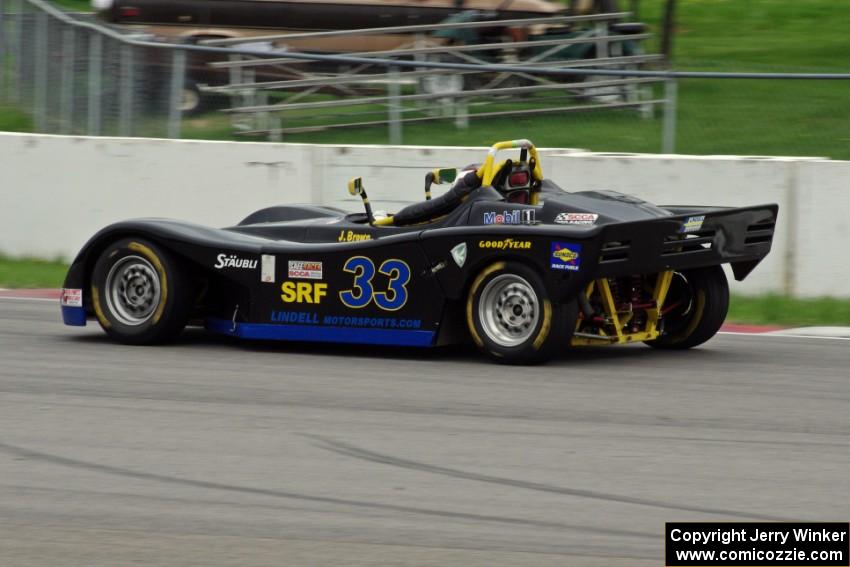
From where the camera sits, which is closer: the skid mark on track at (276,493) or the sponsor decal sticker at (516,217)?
the skid mark on track at (276,493)

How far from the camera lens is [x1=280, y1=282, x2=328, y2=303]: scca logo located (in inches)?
354

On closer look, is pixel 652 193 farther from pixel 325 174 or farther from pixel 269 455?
pixel 269 455

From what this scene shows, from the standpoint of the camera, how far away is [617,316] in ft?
28.9

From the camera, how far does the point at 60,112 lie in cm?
1538

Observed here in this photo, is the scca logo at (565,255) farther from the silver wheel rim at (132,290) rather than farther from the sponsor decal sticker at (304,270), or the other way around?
the silver wheel rim at (132,290)

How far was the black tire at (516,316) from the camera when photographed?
27.5 ft

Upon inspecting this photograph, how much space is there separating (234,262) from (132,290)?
2.52 ft

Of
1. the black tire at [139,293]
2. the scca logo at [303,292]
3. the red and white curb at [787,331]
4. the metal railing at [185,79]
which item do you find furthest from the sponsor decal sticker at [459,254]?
the metal railing at [185,79]

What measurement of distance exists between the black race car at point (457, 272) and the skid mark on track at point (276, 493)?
9.23 feet

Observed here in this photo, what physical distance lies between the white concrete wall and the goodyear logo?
4128 mm

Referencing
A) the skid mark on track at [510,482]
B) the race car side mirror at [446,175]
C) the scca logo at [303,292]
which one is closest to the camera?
the skid mark on track at [510,482]

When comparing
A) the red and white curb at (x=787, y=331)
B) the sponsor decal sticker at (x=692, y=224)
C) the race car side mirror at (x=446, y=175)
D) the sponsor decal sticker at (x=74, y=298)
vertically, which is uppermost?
the race car side mirror at (x=446, y=175)

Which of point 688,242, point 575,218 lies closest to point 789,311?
point 688,242

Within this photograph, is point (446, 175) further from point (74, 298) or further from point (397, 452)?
point (397, 452)
